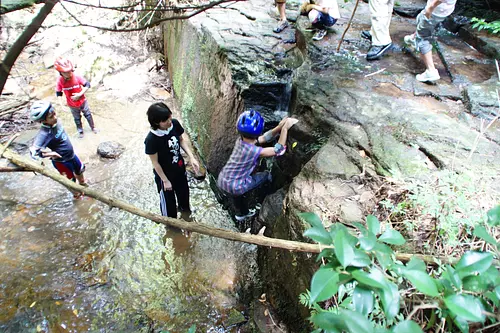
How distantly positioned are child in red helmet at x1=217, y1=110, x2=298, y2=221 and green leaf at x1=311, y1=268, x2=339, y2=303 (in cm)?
242

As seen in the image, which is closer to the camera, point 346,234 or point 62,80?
point 346,234

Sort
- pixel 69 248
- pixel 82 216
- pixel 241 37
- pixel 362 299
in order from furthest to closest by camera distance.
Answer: pixel 241 37
pixel 82 216
pixel 69 248
pixel 362 299

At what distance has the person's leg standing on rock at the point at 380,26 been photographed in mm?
4418

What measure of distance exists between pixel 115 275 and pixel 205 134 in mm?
2366

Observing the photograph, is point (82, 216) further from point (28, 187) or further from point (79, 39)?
point (79, 39)

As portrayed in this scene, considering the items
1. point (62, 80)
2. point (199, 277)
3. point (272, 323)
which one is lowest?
point (199, 277)

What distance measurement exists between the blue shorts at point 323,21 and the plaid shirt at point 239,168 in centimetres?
277

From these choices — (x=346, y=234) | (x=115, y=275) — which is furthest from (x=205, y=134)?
(x=346, y=234)

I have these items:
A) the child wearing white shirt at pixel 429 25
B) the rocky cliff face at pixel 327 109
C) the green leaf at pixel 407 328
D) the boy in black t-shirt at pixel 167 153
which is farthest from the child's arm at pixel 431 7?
the green leaf at pixel 407 328

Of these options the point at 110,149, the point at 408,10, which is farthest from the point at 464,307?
the point at 408,10

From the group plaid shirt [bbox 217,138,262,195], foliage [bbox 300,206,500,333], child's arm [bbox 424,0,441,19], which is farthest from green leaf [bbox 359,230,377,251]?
child's arm [bbox 424,0,441,19]

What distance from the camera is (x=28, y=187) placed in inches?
195

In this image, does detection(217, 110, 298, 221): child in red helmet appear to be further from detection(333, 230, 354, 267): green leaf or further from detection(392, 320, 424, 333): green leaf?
detection(392, 320, 424, 333): green leaf

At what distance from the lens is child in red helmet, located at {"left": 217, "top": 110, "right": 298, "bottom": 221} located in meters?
3.46
